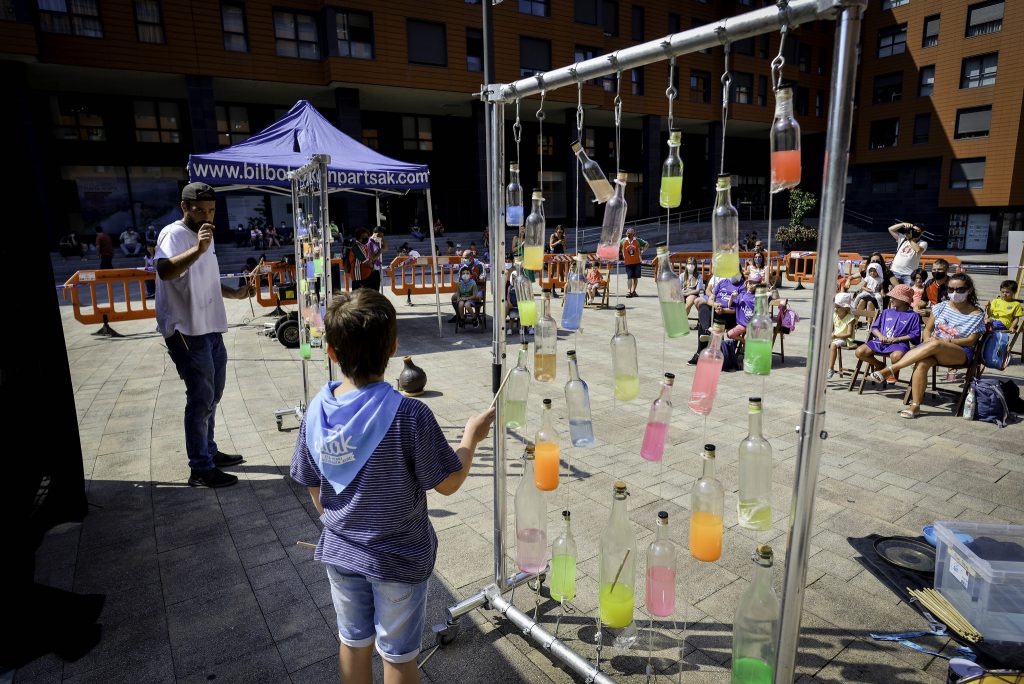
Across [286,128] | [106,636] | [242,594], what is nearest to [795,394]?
[242,594]

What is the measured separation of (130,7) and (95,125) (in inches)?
240

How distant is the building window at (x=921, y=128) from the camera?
34312 millimetres

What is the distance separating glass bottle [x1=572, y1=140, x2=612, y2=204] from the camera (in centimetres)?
231

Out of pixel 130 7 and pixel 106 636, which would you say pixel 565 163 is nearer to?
pixel 130 7

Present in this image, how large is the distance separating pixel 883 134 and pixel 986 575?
43229 mm

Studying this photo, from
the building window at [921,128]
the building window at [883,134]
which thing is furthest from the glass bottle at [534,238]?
the building window at [883,134]

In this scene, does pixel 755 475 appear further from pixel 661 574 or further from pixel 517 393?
pixel 517 393

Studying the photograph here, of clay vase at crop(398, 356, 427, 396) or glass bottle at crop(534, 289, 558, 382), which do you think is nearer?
glass bottle at crop(534, 289, 558, 382)

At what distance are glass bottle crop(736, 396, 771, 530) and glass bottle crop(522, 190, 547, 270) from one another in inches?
45.1

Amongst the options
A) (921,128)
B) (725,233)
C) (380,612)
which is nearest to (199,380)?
(380,612)

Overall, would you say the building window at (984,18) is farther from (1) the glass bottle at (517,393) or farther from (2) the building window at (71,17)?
(2) the building window at (71,17)

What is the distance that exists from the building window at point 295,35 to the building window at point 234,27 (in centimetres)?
123

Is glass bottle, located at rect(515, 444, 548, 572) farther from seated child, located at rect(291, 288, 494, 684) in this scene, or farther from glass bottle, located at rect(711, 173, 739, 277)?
glass bottle, located at rect(711, 173, 739, 277)

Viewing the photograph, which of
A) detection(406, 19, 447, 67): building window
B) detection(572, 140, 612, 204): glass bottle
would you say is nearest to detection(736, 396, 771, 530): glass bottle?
detection(572, 140, 612, 204): glass bottle
